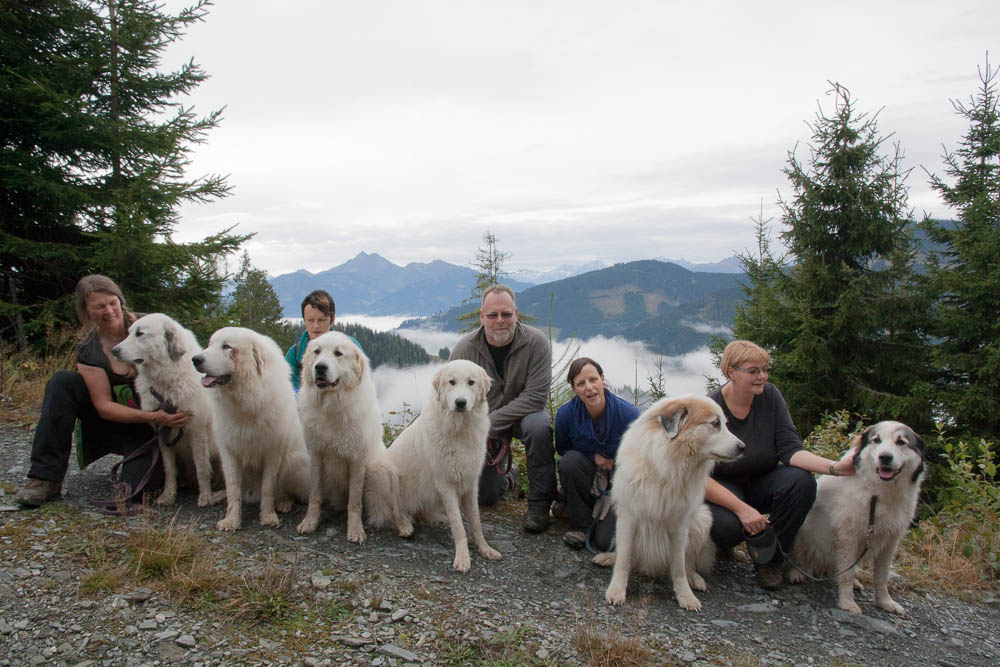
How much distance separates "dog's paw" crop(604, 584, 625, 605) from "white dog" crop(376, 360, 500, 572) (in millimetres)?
951

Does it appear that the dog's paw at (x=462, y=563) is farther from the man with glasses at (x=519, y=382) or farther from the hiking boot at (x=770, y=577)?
the hiking boot at (x=770, y=577)

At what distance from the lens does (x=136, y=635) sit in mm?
2824

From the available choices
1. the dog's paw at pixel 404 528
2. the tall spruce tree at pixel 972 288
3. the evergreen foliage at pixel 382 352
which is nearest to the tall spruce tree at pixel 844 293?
the tall spruce tree at pixel 972 288

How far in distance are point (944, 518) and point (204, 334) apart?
11.2 m

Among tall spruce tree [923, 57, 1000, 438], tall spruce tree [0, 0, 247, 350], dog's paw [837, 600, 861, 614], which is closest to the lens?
dog's paw [837, 600, 861, 614]

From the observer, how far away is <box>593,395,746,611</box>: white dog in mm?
3498

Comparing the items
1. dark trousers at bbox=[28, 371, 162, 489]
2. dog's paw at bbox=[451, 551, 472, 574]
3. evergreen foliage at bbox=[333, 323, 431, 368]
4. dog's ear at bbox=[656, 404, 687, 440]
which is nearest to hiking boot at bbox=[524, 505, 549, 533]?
dog's paw at bbox=[451, 551, 472, 574]

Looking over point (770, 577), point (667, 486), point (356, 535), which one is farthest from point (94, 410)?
point (770, 577)

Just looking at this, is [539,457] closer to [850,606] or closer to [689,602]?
[689,602]

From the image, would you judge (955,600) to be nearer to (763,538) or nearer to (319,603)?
(763,538)

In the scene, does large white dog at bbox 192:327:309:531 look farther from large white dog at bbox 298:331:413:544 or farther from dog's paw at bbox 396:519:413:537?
dog's paw at bbox 396:519:413:537

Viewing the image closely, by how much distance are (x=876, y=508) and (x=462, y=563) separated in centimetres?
298

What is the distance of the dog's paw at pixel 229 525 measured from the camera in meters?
4.04

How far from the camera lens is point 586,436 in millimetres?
4535
